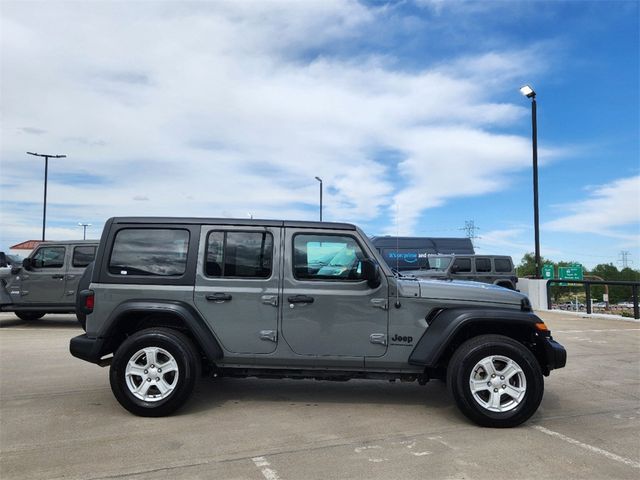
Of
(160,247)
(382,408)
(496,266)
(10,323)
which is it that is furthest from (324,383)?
(496,266)

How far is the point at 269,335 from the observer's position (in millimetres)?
4828

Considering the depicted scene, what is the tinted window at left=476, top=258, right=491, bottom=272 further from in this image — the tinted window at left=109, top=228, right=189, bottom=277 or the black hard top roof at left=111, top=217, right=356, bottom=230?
the tinted window at left=109, top=228, right=189, bottom=277

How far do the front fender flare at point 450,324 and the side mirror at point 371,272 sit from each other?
0.68 meters

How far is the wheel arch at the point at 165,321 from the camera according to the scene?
4746 millimetres

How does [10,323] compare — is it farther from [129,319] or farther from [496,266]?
[496,266]

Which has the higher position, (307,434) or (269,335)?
(269,335)

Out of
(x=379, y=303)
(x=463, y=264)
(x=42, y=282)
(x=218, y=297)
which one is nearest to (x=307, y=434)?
(x=379, y=303)

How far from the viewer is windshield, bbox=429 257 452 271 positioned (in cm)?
1720

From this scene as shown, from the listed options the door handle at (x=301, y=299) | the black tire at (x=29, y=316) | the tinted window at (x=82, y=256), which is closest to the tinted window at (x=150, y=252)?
the door handle at (x=301, y=299)

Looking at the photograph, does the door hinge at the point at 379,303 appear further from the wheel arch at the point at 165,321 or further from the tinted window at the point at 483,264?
the tinted window at the point at 483,264

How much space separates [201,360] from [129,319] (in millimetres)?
804

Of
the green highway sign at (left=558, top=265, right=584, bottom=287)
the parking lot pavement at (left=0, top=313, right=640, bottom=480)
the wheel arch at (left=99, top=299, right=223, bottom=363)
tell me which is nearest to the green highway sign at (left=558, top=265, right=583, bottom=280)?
the green highway sign at (left=558, top=265, right=584, bottom=287)

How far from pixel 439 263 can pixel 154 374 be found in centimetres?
1418

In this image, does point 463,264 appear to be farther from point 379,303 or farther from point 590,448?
point 590,448
